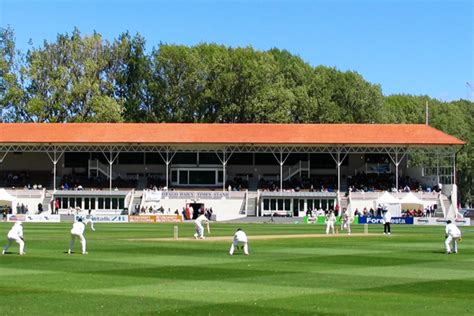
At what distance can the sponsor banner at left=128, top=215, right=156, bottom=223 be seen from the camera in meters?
76.4

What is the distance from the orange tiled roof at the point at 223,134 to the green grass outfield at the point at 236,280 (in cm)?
4720

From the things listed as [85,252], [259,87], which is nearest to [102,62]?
[259,87]

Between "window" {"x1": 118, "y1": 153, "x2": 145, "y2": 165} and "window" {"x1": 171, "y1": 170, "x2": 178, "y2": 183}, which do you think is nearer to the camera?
"window" {"x1": 171, "y1": 170, "x2": 178, "y2": 183}

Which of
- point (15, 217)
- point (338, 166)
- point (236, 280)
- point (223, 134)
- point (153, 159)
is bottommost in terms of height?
point (236, 280)

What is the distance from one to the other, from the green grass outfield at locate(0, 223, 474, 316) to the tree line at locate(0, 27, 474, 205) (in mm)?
71136

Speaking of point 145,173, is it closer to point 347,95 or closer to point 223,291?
point 347,95

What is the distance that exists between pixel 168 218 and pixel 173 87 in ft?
121

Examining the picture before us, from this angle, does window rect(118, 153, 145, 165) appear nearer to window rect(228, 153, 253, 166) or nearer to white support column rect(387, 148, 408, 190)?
window rect(228, 153, 253, 166)

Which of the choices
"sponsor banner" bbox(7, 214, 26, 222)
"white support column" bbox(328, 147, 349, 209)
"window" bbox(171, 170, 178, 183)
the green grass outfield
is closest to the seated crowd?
"window" bbox(171, 170, 178, 183)

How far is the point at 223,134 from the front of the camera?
89.8m

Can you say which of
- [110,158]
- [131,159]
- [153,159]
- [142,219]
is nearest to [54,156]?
[110,158]

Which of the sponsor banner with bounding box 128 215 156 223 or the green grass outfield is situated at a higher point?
the sponsor banner with bounding box 128 215 156 223

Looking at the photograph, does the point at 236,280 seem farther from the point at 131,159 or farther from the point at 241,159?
the point at 131,159

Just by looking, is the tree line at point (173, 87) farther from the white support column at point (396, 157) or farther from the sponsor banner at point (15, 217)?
the sponsor banner at point (15, 217)
